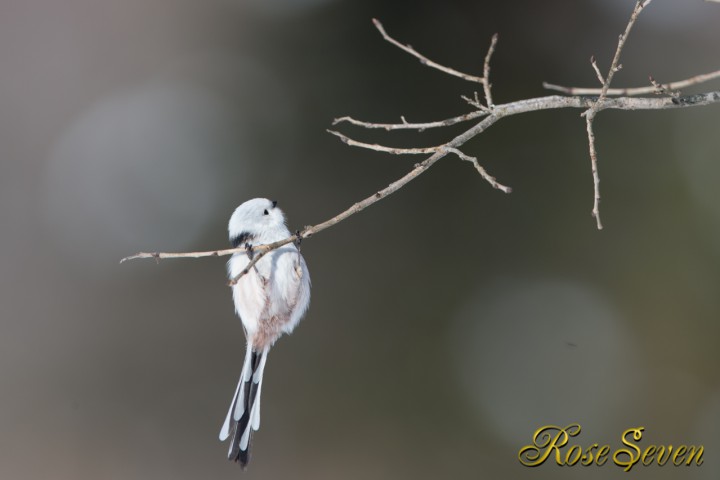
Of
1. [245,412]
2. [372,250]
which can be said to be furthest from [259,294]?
[372,250]

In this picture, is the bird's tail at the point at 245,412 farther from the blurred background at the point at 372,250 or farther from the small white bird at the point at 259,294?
the blurred background at the point at 372,250

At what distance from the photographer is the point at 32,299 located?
18.5 ft

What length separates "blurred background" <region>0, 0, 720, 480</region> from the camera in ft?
18.3

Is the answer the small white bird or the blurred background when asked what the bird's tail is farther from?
the blurred background

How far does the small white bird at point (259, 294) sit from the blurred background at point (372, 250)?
9.80ft

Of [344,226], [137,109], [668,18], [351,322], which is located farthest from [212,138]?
[668,18]

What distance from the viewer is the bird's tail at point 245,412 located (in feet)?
7.75

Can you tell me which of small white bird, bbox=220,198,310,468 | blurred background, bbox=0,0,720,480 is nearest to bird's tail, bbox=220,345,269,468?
small white bird, bbox=220,198,310,468

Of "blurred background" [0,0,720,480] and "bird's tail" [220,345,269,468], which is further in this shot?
"blurred background" [0,0,720,480]

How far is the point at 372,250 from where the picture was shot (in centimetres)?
594

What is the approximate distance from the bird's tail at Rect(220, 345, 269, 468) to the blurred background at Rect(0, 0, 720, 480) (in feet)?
9.49

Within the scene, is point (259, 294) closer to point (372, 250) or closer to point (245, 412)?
point (245, 412)

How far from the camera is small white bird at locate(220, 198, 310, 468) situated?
2.40 meters

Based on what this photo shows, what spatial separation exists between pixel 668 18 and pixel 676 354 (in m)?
3.08
